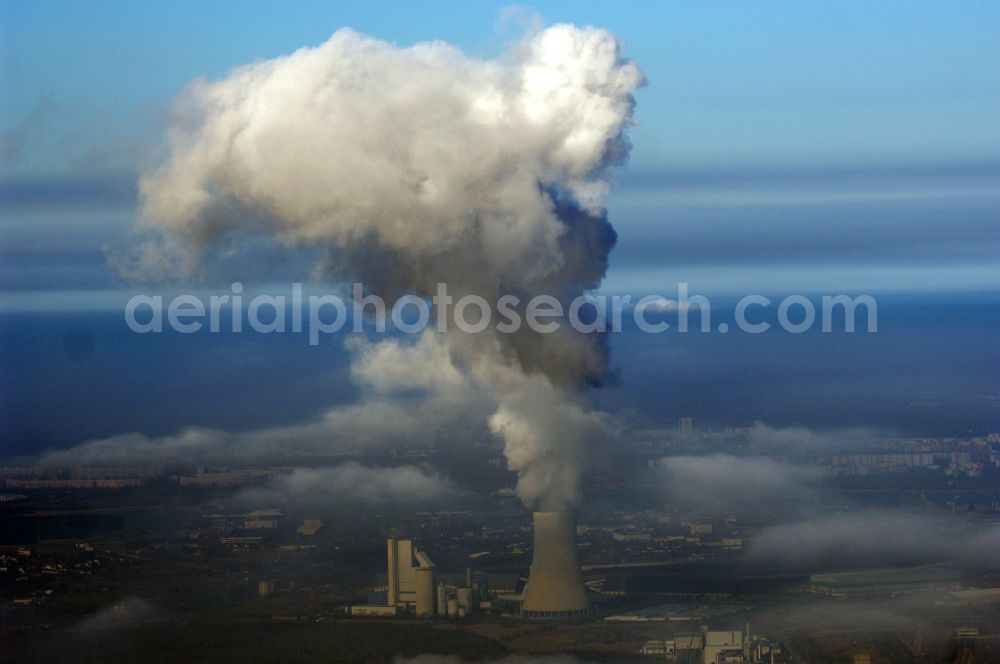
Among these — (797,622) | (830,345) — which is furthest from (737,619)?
(830,345)

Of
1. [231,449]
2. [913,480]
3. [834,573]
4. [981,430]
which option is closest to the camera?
[834,573]

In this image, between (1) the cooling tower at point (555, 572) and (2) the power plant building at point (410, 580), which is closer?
(1) the cooling tower at point (555, 572)

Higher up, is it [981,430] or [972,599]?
[981,430]

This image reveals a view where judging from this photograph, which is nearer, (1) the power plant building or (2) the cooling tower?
(2) the cooling tower

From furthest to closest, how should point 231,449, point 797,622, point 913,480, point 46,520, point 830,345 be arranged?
point 830,345 < point 913,480 < point 231,449 < point 46,520 < point 797,622

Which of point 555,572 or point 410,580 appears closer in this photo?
point 555,572

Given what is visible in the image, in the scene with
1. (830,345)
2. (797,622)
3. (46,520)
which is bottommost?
(797,622)

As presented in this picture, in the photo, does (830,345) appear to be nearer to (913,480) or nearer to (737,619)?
(913,480)

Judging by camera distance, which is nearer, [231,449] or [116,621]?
[116,621]
